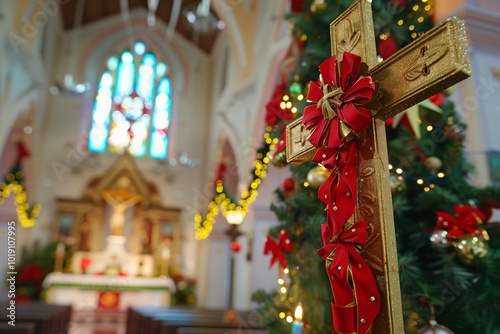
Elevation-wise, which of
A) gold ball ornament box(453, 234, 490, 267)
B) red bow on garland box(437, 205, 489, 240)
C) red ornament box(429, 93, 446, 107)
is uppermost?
red ornament box(429, 93, 446, 107)

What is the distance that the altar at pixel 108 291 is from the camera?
8.24 metres

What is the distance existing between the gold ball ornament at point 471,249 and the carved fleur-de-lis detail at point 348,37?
916mm

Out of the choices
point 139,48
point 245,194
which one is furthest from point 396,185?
point 139,48

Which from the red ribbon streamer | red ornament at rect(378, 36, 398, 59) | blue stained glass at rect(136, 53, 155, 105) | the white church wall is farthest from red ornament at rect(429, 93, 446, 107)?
blue stained glass at rect(136, 53, 155, 105)

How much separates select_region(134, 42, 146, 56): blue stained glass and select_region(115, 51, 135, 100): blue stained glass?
25 cm

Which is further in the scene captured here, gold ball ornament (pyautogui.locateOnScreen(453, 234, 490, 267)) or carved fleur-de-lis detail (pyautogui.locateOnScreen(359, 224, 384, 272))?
gold ball ornament (pyautogui.locateOnScreen(453, 234, 490, 267))

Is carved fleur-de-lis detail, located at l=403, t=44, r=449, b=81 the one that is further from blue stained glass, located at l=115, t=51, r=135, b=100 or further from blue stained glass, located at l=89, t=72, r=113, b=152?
blue stained glass, located at l=115, t=51, r=135, b=100

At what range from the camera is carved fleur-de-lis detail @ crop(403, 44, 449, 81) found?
1023 mm

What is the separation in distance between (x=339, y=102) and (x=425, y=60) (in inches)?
9.9

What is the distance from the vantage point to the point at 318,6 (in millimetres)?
2152

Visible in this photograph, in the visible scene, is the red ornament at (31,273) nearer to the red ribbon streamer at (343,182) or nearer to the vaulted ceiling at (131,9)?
the vaulted ceiling at (131,9)

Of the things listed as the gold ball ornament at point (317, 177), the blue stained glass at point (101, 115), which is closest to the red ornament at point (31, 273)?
the blue stained glass at point (101, 115)

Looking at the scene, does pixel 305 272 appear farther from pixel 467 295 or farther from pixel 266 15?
pixel 266 15

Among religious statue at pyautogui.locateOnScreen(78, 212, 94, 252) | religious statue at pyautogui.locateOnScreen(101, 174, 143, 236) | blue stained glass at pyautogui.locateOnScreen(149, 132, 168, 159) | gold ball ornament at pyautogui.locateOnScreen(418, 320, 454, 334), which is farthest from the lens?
blue stained glass at pyautogui.locateOnScreen(149, 132, 168, 159)
